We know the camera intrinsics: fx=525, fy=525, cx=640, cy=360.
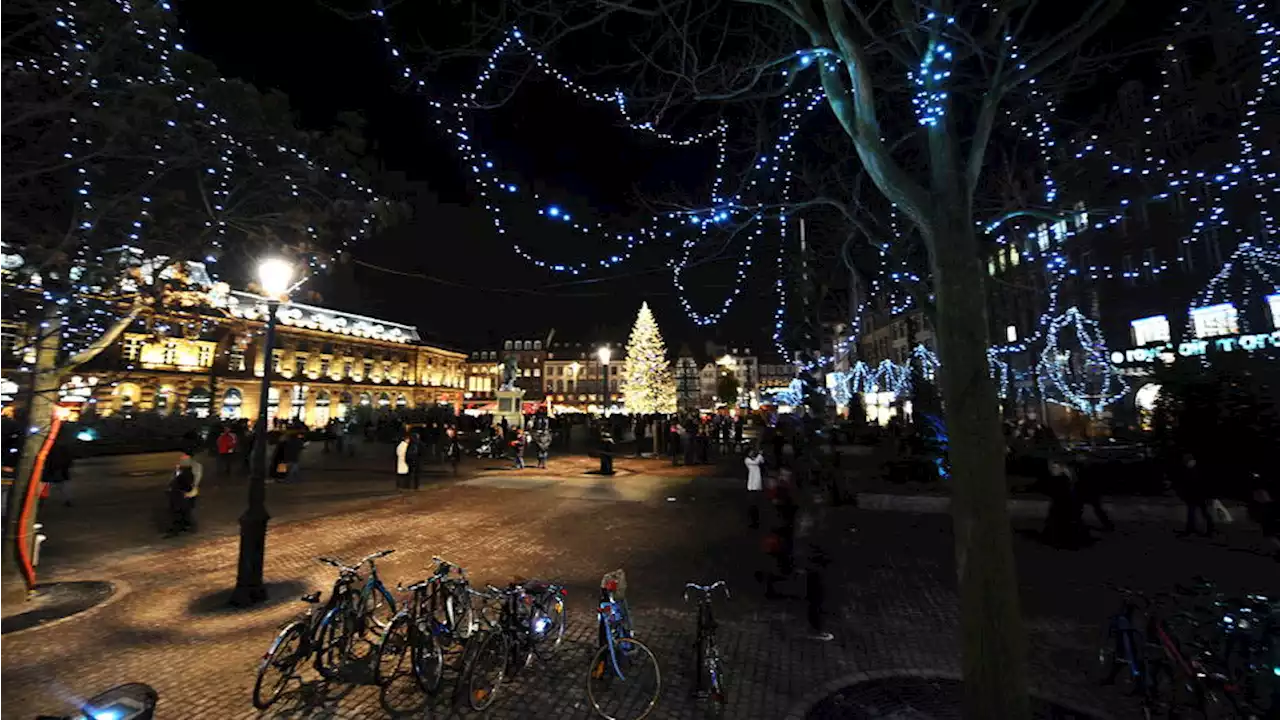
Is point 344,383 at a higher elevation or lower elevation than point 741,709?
higher

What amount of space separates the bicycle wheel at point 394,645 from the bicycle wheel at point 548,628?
3.88 feet

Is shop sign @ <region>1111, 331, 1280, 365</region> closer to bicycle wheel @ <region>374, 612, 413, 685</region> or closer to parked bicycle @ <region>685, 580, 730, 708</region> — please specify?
parked bicycle @ <region>685, 580, 730, 708</region>

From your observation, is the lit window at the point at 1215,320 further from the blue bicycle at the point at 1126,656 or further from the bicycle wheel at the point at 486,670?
the bicycle wheel at the point at 486,670

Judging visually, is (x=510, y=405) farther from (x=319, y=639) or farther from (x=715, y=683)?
(x=715, y=683)

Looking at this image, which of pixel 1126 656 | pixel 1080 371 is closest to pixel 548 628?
pixel 1126 656

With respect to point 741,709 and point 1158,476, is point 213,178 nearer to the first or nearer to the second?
point 741,709

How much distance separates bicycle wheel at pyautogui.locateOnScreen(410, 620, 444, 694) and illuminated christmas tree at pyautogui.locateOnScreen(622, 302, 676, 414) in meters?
45.7

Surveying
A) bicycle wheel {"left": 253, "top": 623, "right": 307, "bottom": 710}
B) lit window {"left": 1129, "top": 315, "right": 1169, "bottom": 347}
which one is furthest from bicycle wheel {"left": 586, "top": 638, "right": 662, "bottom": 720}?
lit window {"left": 1129, "top": 315, "right": 1169, "bottom": 347}

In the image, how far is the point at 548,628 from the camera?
5559 millimetres

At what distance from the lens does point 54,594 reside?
7023 mm

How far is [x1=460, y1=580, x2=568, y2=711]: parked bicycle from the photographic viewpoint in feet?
14.9

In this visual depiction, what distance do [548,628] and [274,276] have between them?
5.81 m

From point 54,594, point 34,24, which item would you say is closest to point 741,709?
point 34,24

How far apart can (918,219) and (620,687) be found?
4.79 metres
